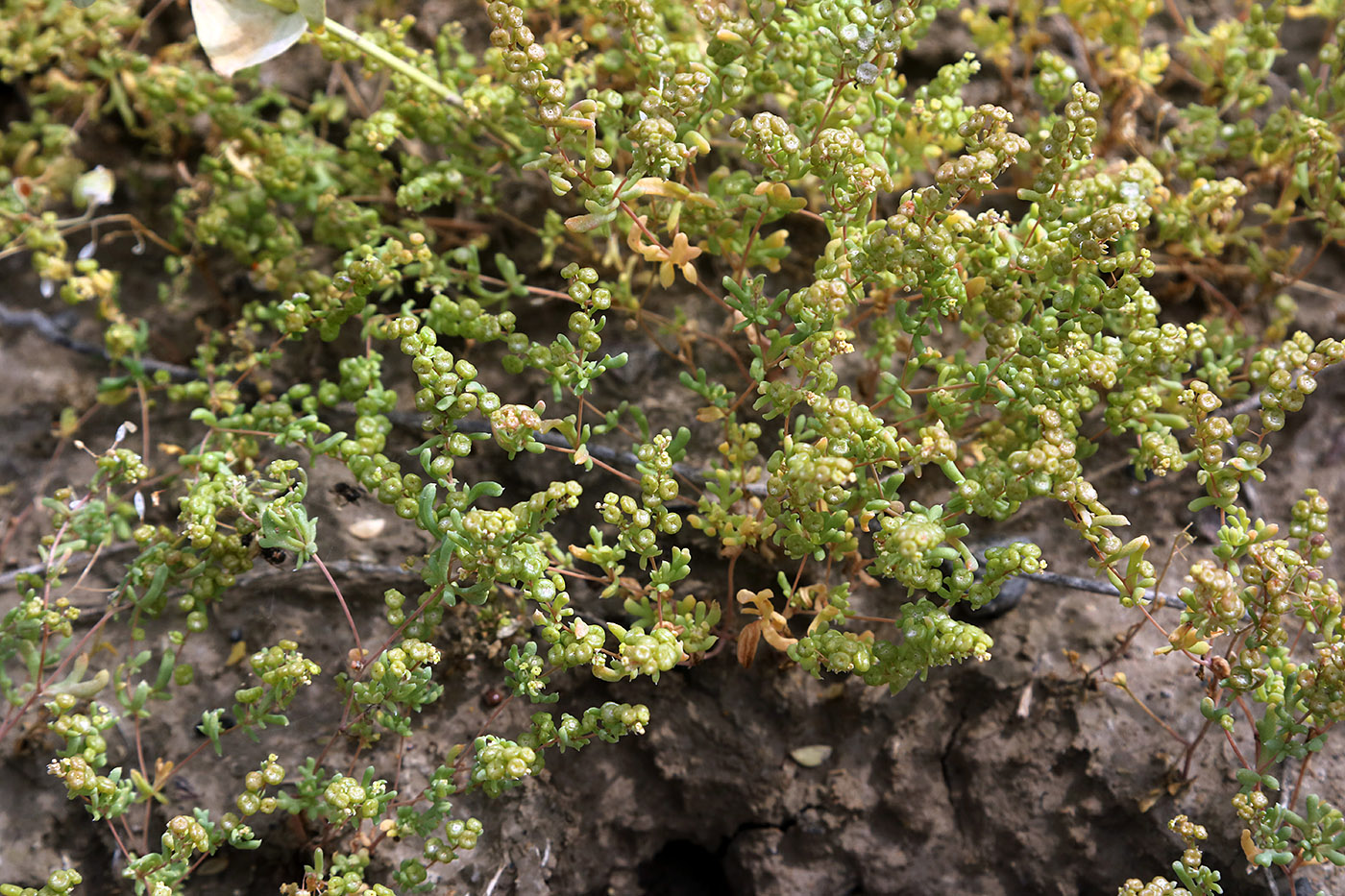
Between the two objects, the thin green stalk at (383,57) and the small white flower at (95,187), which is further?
the small white flower at (95,187)

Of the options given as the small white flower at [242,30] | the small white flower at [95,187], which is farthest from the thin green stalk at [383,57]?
the small white flower at [95,187]

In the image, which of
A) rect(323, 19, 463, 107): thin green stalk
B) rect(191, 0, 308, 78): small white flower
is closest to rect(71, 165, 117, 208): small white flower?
rect(191, 0, 308, 78): small white flower

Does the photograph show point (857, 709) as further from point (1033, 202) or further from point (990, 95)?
point (990, 95)

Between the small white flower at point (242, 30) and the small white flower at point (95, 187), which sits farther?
the small white flower at point (95, 187)

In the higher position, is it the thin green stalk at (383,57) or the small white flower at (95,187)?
the thin green stalk at (383,57)

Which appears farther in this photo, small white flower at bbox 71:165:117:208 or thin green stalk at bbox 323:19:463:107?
small white flower at bbox 71:165:117:208

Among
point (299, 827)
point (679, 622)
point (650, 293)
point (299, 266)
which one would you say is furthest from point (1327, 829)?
point (299, 266)

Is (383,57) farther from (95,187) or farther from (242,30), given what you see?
(95,187)

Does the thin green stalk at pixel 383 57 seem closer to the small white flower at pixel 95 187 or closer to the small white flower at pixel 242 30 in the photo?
the small white flower at pixel 242 30

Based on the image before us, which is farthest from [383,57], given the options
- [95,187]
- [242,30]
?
A: [95,187]

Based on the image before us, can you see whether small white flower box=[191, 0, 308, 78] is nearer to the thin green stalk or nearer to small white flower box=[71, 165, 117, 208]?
the thin green stalk

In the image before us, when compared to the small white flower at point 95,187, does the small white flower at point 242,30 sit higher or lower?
higher

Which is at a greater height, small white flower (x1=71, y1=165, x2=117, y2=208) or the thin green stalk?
the thin green stalk
